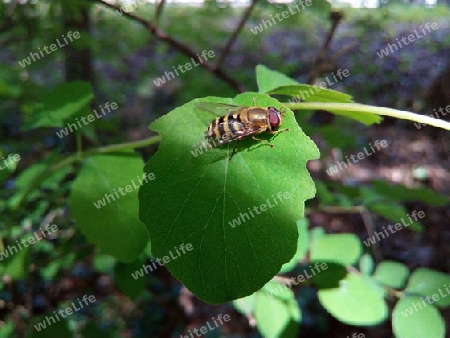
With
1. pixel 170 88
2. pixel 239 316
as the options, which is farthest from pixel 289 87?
pixel 170 88

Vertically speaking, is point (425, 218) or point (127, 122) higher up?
point (127, 122)

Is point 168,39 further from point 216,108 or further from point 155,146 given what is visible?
point 155,146

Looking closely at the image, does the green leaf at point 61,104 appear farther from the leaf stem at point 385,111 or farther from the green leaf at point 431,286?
the green leaf at point 431,286

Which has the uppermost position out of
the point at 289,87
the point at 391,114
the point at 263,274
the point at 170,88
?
the point at 170,88

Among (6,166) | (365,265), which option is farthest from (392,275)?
(6,166)

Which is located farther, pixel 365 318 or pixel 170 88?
pixel 170 88

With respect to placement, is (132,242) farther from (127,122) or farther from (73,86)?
(127,122)
